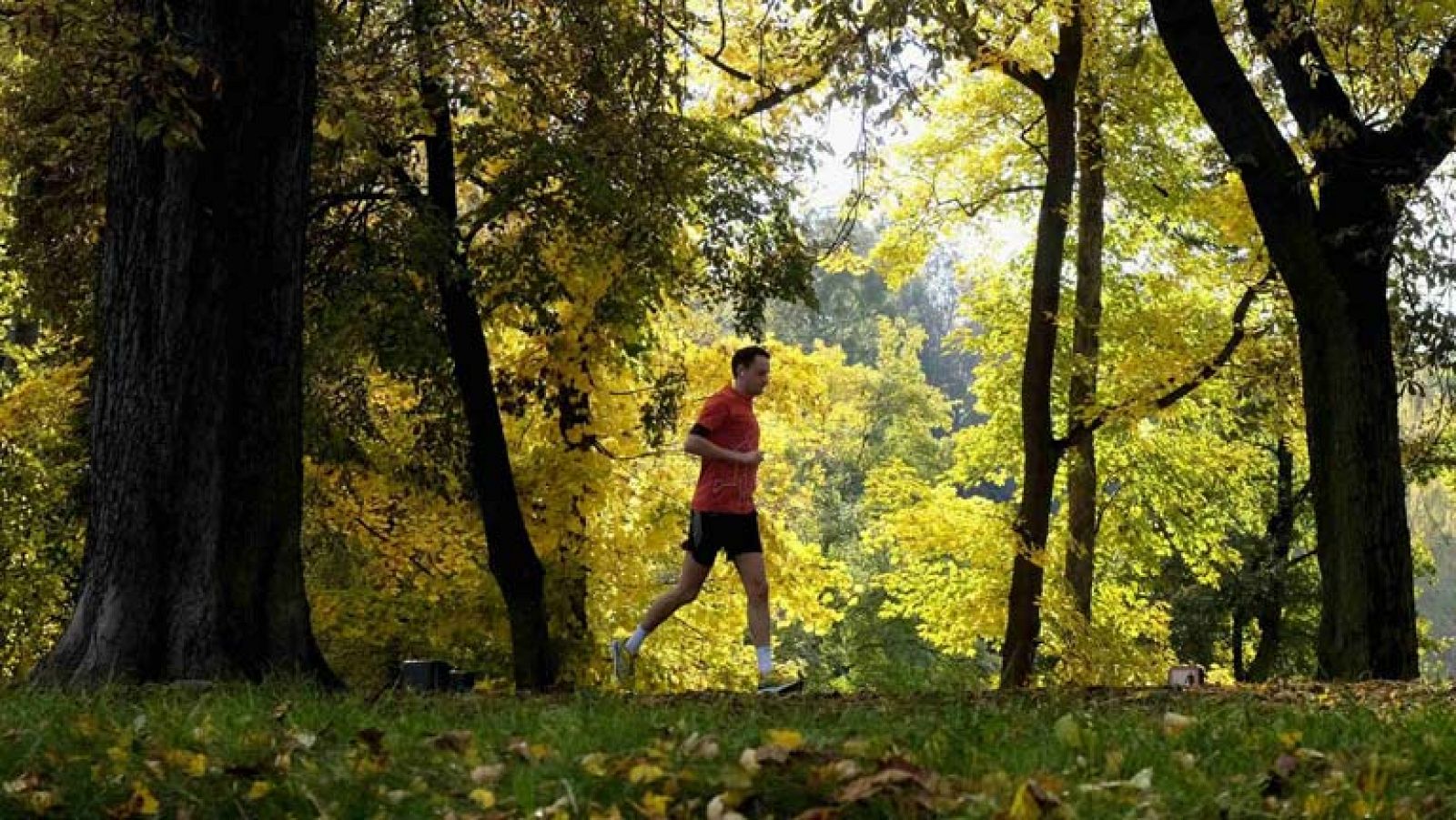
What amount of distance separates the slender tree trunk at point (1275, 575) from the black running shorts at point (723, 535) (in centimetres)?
2538

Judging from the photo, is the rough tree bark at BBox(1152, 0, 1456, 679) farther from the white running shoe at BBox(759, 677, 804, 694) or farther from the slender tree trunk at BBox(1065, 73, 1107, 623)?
the slender tree trunk at BBox(1065, 73, 1107, 623)

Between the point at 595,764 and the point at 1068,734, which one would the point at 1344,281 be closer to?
the point at 1068,734

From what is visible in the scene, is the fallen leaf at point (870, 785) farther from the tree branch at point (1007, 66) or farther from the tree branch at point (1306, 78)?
the tree branch at point (1007, 66)

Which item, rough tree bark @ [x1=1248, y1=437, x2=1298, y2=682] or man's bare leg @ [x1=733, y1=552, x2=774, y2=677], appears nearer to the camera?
man's bare leg @ [x1=733, y1=552, x2=774, y2=677]

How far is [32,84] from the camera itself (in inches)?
523

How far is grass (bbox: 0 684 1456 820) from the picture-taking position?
12.8 ft

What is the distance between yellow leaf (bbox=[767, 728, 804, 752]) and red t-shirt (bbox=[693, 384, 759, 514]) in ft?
17.4

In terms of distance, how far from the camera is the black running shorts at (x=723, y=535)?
32.1 feet

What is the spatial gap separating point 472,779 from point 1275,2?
7.71 m

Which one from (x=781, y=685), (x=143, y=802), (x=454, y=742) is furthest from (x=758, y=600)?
(x=143, y=802)

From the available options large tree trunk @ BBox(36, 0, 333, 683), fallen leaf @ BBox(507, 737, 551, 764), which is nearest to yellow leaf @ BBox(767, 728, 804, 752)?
fallen leaf @ BBox(507, 737, 551, 764)

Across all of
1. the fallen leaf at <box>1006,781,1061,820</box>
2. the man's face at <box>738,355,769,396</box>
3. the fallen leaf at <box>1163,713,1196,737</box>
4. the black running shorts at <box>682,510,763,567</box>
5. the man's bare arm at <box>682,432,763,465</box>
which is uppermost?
Result: the man's face at <box>738,355,769,396</box>

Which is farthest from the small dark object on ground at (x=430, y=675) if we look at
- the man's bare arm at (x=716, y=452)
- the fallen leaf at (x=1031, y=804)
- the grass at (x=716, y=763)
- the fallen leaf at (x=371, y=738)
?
the fallen leaf at (x=1031, y=804)

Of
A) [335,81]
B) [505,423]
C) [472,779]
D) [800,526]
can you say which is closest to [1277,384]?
[505,423]
